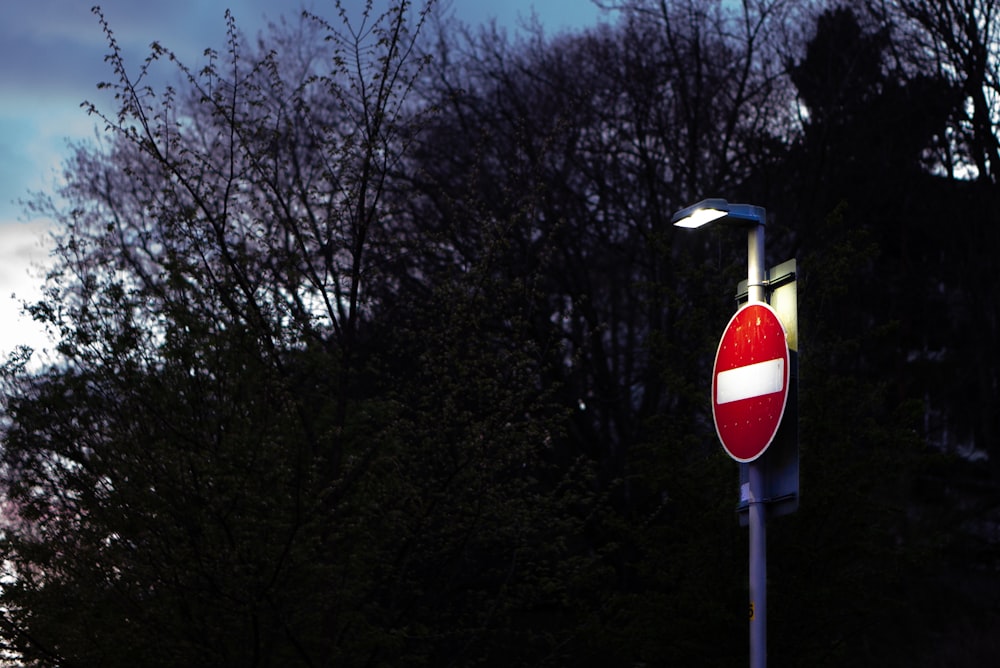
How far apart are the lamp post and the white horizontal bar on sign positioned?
0.45m

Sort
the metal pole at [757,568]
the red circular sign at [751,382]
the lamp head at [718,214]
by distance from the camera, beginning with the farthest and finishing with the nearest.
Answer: the lamp head at [718,214] < the red circular sign at [751,382] < the metal pole at [757,568]

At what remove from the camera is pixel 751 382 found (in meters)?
7.55

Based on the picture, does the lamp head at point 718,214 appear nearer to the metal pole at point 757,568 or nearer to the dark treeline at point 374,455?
the metal pole at point 757,568

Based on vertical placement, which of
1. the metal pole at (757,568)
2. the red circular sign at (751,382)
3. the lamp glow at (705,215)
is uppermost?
the lamp glow at (705,215)

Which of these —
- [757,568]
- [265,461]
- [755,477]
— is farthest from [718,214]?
[265,461]

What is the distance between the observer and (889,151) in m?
26.1

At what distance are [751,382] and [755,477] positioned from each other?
1.94 ft

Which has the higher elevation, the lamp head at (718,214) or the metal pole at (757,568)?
the lamp head at (718,214)

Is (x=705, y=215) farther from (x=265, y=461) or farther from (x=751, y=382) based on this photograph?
(x=265, y=461)

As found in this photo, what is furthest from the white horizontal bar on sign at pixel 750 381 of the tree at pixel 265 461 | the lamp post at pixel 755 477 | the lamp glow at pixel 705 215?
the tree at pixel 265 461

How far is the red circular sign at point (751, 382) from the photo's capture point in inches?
286

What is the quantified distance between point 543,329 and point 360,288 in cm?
748

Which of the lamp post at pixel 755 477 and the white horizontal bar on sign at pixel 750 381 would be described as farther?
the white horizontal bar on sign at pixel 750 381

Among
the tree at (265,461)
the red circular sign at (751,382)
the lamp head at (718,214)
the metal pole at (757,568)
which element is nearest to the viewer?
the metal pole at (757,568)
